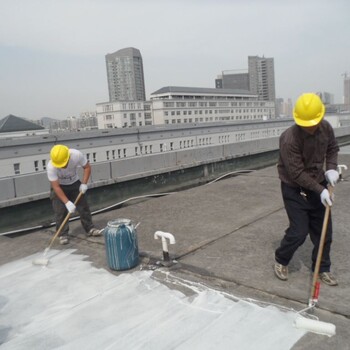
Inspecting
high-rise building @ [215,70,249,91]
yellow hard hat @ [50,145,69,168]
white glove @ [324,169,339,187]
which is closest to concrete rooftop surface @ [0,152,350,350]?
white glove @ [324,169,339,187]

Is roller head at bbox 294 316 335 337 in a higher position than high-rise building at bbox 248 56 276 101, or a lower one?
lower

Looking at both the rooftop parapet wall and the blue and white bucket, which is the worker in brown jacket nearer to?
the blue and white bucket

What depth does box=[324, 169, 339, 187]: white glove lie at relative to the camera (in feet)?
11.0

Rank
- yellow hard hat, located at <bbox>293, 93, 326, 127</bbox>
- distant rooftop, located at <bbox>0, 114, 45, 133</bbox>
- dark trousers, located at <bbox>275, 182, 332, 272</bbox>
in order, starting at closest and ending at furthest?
yellow hard hat, located at <bbox>293, 93, 326, 127</bbox>, dark trousers, located at <bbox>275, 182, 332, 272</bbox>, distant rooftop, located at <bbox>0, 114, 45, 133</bbox>

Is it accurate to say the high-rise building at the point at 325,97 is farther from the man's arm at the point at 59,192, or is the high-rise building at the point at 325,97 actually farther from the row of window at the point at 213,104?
the row of window at the point at 213,104

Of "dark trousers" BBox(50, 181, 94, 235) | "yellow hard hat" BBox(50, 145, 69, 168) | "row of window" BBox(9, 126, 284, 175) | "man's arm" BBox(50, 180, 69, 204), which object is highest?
"yellow hard hat" BBox(50, 145, 69, 168)

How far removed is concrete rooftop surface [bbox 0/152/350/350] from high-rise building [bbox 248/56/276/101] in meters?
164

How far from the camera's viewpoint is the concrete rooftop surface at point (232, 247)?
10.9 feet

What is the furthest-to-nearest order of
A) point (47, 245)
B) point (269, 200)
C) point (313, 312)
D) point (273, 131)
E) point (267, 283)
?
point (273, 131) → point (269, 200) → point (47, 245) → point (267, 283) → point (313, 312)

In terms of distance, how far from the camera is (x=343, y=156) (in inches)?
525

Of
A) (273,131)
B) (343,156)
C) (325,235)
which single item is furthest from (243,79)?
(325,235)

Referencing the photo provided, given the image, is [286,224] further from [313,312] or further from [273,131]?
[273,131]

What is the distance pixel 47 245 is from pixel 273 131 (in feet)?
221

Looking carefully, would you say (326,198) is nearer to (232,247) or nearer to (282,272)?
(282,272)
